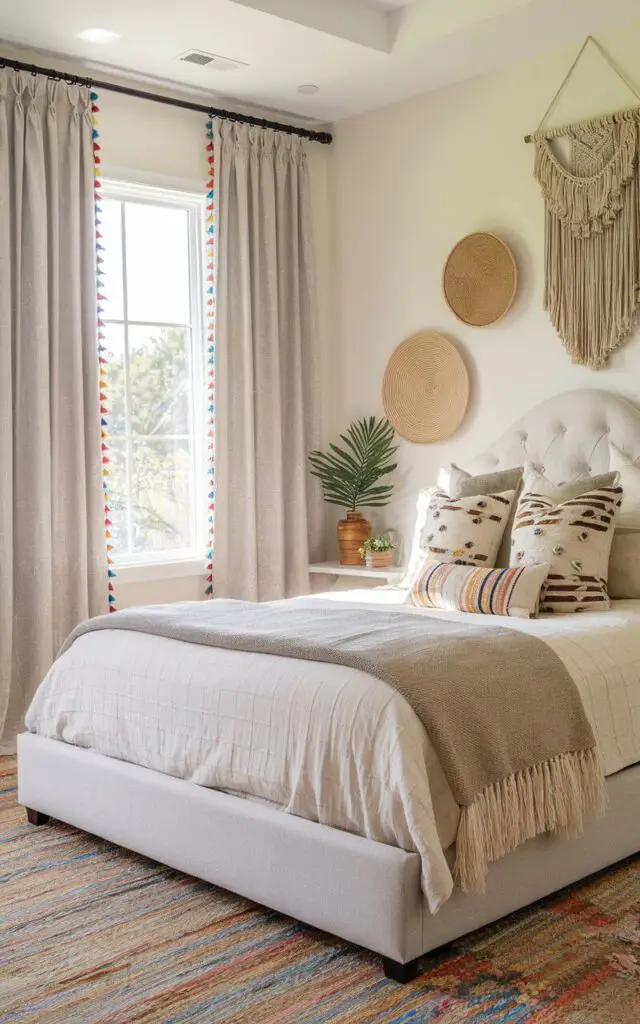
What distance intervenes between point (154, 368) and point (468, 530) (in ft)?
6.02

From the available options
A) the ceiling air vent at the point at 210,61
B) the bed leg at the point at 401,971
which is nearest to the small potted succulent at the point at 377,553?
the ceiling air vent at the point at 210,61

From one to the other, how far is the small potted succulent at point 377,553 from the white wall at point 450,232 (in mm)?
188

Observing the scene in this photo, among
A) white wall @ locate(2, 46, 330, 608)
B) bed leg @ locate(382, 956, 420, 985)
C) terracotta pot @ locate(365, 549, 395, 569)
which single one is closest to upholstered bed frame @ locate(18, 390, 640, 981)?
bed leg @ locate(382, 956, 420, 985)

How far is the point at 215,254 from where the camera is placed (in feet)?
16.0

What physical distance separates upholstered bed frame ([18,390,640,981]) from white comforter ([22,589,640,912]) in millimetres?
51

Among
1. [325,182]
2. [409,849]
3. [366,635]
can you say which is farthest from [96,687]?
[325,182]

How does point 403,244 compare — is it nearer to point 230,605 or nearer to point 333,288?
point 333,288

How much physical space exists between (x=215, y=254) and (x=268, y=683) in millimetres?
2744

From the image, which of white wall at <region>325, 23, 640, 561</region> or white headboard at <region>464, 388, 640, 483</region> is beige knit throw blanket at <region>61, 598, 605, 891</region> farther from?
white wall at <region>325, 23, 640, 561</region>

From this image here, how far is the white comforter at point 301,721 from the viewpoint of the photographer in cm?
232

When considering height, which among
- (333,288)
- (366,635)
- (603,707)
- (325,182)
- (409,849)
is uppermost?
(325,182)

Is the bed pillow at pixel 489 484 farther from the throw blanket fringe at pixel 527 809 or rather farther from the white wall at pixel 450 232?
the throw blanket fringe at pixel 527 809

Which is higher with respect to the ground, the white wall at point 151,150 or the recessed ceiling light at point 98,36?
the recessed ceiling light at point 98,36

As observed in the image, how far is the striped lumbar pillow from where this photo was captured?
3316 mm
